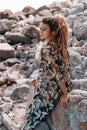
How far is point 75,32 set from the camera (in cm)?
1154

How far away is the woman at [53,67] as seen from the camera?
472 cm

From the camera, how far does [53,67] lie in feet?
15.7

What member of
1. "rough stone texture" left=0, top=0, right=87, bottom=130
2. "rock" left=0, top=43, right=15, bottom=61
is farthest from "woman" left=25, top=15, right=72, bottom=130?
"rock" left=0, top=43, right=15, bottom=61

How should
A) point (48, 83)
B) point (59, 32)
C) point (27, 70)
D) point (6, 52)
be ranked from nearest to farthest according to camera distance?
1. point (59, 32)
2. point (48, 83)
3. point (27, 70)
4. point (6, 52)

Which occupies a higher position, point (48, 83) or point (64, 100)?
point (48, 83)

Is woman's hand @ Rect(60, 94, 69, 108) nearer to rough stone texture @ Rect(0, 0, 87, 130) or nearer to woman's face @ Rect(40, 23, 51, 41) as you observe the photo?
rough stone texture @ Rect(0, 0, 87, 130)

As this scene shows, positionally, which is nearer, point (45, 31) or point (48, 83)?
point (45, 31)

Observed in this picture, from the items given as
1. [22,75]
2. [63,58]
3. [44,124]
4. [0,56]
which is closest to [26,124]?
[44,124]

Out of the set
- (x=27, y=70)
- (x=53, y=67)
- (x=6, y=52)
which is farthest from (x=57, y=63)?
(x=6, y=52)

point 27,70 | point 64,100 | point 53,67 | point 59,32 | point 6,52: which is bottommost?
point 27,70

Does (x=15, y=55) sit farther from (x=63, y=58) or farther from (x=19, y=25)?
(x=63, y=58)

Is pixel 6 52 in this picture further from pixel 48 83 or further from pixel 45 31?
pixel 45 31

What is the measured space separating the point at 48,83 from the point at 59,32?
2.45 ft

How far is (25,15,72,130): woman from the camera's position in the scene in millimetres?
4723
